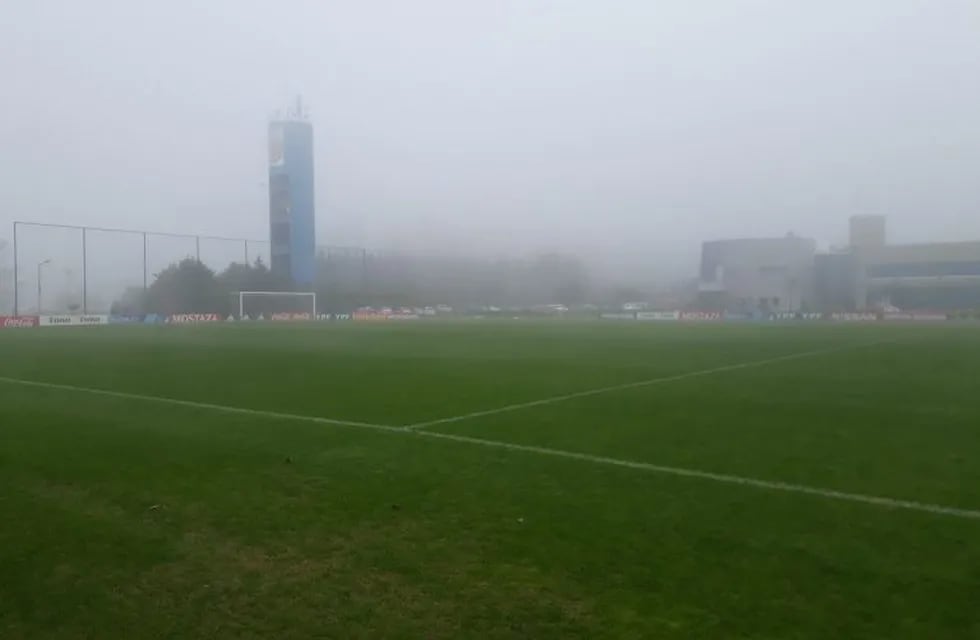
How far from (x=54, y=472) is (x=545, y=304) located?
61.1m

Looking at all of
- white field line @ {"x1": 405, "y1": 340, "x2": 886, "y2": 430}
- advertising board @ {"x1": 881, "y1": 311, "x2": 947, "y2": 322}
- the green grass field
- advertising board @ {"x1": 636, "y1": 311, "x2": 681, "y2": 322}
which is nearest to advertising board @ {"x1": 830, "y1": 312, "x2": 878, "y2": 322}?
advertising board @ {"x1": 881, "y1": 311, "x2": 947, "y2": 322}

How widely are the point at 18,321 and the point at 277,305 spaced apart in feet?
70.4

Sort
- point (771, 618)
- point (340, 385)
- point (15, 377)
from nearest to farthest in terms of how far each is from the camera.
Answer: point (771, 618) → point (340, 385) → point (15, 377)

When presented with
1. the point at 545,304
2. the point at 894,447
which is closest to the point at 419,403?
the point at 894,447

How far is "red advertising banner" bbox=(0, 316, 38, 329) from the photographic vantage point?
1807 inches

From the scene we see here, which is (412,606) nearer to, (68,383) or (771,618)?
(771,618)

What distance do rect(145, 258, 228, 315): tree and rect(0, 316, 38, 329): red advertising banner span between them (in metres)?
10.7

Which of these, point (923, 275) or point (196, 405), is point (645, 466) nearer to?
point (196, 405)

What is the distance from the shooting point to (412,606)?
3.88 meters

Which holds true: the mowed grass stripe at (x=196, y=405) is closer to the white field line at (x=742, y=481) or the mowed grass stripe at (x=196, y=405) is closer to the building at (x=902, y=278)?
the white field line at (x=742, y=481)

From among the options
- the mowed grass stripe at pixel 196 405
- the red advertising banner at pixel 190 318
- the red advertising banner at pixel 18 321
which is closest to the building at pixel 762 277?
the red advertising banner at pixel 190 318

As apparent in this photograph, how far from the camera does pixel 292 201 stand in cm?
7344

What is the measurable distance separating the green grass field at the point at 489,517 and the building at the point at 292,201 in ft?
201

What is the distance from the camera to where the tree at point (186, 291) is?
193 ft
